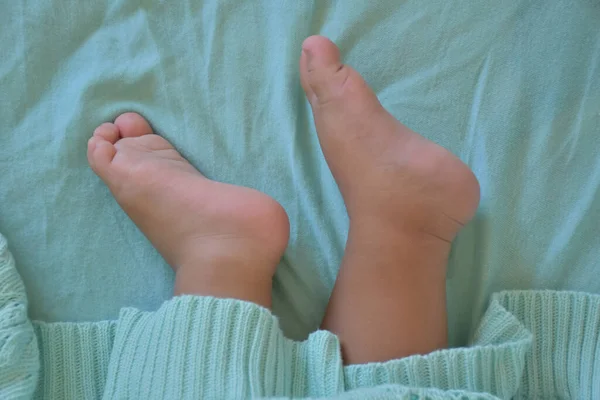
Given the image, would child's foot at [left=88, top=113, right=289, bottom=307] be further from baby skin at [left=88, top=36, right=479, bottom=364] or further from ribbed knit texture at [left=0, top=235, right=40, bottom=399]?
ribbed knit texture at [left=0, top=235, right=40, bottom=399]

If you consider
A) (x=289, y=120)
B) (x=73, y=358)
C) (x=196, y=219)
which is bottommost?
(x=73, y=358)

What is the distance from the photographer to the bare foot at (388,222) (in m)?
0.69

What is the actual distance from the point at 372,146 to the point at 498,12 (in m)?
0.26

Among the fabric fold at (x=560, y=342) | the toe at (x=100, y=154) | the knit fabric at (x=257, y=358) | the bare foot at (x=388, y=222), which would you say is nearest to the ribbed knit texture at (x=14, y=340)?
the knit fabric at (x=257, y=358)

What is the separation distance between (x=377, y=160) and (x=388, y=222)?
0.08 m

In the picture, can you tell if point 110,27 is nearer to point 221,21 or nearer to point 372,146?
point 221,21

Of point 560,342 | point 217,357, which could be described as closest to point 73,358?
point 217,357

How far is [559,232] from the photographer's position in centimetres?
77

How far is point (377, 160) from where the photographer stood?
73 cm

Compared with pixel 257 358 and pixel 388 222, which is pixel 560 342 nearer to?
pixel 388 222

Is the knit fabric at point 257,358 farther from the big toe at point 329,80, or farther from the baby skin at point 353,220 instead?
the big toe at point 329,80

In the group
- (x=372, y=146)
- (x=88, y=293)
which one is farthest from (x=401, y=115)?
(x=88, y=293)

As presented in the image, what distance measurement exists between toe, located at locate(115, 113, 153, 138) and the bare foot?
24cm

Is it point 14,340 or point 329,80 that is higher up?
point 329,80
